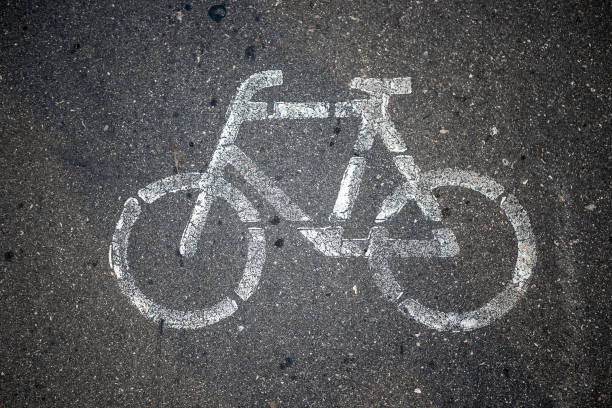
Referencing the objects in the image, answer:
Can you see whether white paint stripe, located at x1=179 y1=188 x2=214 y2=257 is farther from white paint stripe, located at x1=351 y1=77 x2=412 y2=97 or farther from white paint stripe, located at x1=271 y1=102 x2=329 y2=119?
white paint stripe, located at x1=351 y1=77 x2=412 y2=97

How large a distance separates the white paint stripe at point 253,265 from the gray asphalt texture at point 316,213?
54 mm

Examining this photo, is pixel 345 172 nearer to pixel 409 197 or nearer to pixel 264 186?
pixel 409 197

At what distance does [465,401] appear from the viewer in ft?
7.83

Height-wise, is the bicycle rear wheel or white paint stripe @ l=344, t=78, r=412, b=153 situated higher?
white paint stripe @ l=344, t=78, r=412, b=153

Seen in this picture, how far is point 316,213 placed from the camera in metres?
2.42

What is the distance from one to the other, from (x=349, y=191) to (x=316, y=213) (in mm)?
296

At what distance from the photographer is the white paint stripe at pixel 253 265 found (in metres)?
2.42

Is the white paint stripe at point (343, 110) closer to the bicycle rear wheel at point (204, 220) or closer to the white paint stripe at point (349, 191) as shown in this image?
the white paint stripe at point (349, 191)

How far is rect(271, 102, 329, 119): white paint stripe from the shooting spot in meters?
2.44

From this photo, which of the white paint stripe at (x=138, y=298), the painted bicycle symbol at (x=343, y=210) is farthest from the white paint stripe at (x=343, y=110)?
the white paint stripe at (x=138, y=298)

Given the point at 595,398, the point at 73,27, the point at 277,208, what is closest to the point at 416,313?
the point at 277,208

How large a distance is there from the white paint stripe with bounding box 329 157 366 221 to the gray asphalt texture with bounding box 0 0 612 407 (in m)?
0.06

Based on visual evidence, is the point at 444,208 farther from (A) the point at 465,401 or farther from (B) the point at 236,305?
(B) the point at 236,305

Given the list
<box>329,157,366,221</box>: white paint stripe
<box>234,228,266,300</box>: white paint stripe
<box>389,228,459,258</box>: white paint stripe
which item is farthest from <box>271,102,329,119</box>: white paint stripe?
<box>389,228,459,258</box>: white paint stripe
